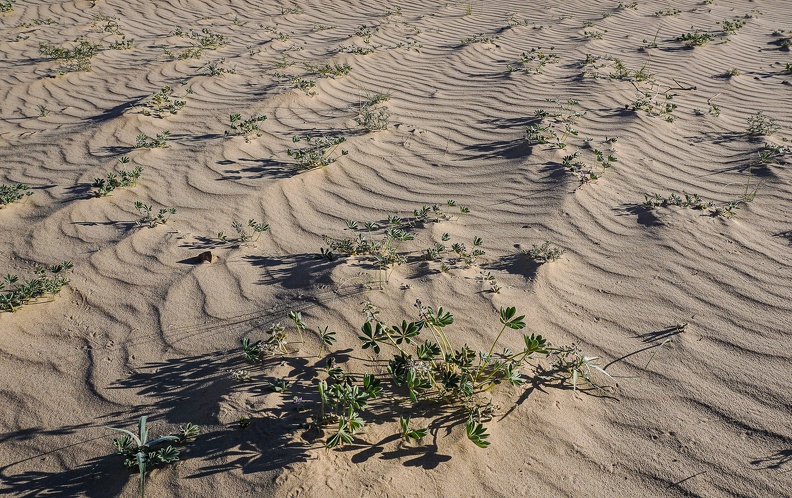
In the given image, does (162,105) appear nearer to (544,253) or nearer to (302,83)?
(302,83)

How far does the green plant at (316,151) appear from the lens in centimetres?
437

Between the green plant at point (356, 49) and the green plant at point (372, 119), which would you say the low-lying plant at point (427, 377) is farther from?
the green plant at point (356, 49)

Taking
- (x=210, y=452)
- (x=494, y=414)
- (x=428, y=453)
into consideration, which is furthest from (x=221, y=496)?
(x=494, y=414)

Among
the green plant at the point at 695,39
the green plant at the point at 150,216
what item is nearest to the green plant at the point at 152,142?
the green plant at the point at 150,216

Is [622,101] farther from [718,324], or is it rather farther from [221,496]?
[221,496]

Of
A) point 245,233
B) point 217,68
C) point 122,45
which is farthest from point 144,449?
point 122,45

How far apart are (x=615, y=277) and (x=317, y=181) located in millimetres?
2402

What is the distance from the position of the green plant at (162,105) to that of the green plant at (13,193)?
5.33ft

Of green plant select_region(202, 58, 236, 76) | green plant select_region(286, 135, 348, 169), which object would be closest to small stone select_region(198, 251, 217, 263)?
green plant select_region(286, 135, 348, 169)

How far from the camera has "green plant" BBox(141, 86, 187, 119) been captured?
5.36 m

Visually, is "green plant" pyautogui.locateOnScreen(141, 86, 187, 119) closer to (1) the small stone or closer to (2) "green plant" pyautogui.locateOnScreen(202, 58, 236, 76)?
(2) "green plant" pyautogui.locateOnScreen(202, 58, 236, 76)

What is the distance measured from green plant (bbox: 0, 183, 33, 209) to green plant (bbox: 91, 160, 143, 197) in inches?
18.5

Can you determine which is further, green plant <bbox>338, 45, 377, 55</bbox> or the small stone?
green plant <bbox>338, 45, 377, 55</bbox>

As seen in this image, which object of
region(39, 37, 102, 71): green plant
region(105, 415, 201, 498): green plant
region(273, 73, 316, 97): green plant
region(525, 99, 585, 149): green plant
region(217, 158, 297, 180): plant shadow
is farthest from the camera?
region(39, 37, 102, 71): green plant
